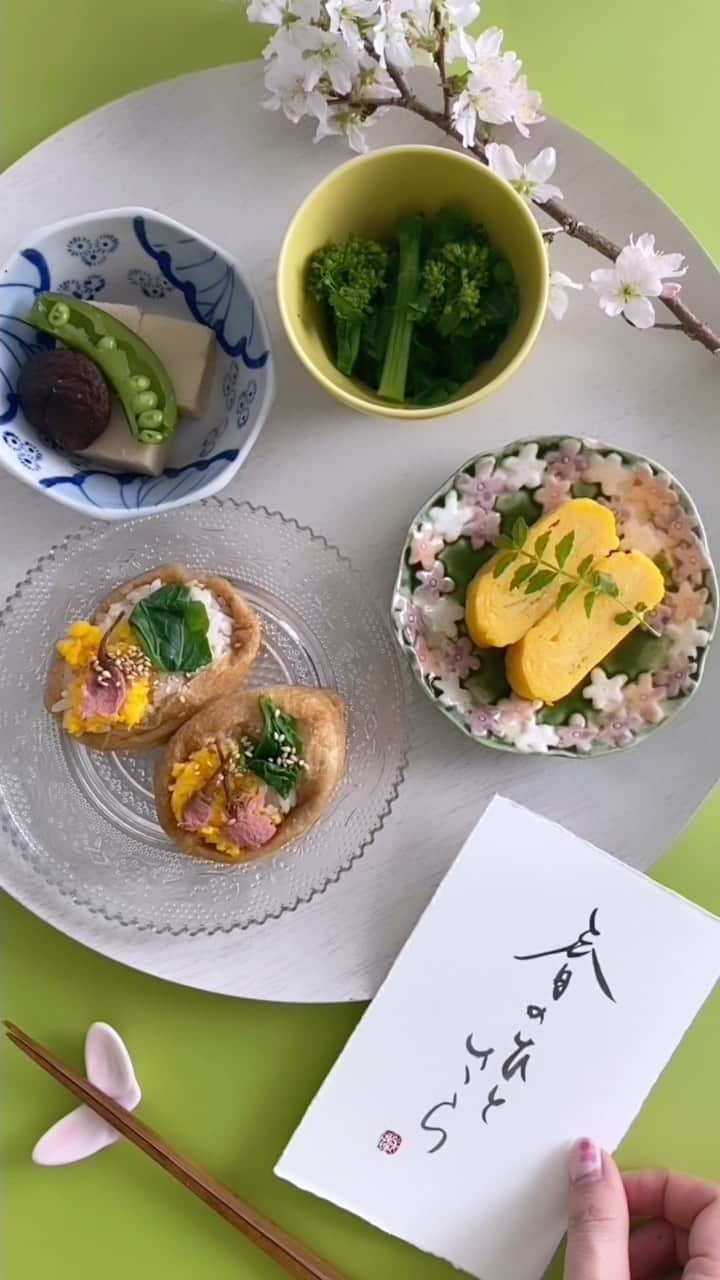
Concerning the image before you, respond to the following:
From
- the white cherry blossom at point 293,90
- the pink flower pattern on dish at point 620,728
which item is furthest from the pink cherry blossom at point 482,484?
the white cherry blossom at point 293,90

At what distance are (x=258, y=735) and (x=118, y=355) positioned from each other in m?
0.34

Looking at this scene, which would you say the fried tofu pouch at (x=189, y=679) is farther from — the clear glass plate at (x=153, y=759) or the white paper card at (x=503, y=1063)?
the white paper card at (x=503, y=1063)

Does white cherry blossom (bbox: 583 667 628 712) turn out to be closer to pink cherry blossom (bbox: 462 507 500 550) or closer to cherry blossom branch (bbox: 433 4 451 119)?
pink cherry blossom (bbox: 462 507 500 550)

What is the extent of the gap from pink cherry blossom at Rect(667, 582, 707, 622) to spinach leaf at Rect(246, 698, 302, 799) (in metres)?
Answer: 0.33

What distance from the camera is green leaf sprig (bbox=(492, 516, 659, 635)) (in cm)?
85

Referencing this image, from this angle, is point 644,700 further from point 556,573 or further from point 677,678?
point 556,573

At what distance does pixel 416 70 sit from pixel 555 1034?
842 millimetres

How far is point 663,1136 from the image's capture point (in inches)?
38.3

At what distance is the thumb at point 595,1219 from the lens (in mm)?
881

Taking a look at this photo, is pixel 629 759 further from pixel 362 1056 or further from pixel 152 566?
pixel 152 566

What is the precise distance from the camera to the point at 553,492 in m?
0.89

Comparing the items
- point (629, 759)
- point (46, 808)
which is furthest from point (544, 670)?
point (46, 808)

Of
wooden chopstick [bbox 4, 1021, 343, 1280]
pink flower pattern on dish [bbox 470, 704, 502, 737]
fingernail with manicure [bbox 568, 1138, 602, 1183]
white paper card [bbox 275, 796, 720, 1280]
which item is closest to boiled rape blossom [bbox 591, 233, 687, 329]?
pink flower pattern on dish [bbox 470, 704, 502, 737]

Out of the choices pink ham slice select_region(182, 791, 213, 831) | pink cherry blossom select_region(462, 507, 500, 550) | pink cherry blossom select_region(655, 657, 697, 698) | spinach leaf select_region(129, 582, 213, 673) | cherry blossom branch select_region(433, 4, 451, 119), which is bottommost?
pink ham slice select_region(182, 791, 213, 831)
